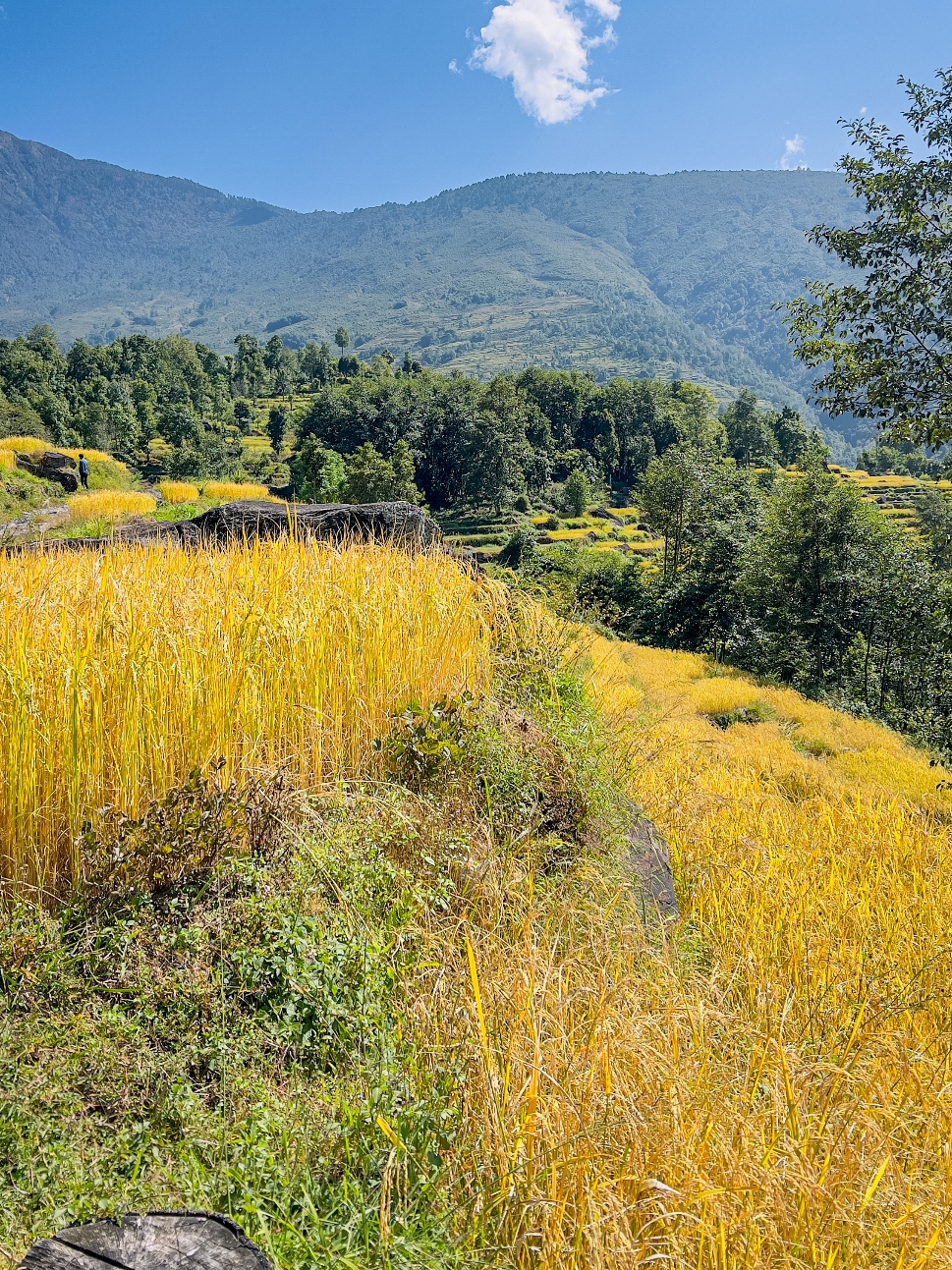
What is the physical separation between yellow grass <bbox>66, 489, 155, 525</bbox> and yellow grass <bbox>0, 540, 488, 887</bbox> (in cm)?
1392

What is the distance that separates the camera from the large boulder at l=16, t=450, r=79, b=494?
Answer: 79.5 ft

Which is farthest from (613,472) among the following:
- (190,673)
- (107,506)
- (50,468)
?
(190,673)

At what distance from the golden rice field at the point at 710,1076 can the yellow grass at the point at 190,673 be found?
57.7 inches

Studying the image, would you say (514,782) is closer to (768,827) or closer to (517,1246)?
(517,1246)

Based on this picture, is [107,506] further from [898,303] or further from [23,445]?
[898,303]

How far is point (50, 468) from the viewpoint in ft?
81.8

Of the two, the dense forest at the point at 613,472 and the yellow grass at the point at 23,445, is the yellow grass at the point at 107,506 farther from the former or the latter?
the dense forest at the point at 613,472

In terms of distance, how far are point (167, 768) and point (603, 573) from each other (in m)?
38.5

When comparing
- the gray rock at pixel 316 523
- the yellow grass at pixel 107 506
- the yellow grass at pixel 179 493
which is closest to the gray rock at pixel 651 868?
the gray rock at pixel 316 523

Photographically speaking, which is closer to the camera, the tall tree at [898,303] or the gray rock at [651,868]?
the gray rock at [651,868]

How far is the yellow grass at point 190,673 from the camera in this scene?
2.81 metres

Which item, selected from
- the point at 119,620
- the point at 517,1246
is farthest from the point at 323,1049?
the point at 119,620

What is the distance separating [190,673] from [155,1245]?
234 cm

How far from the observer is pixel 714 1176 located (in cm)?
187
